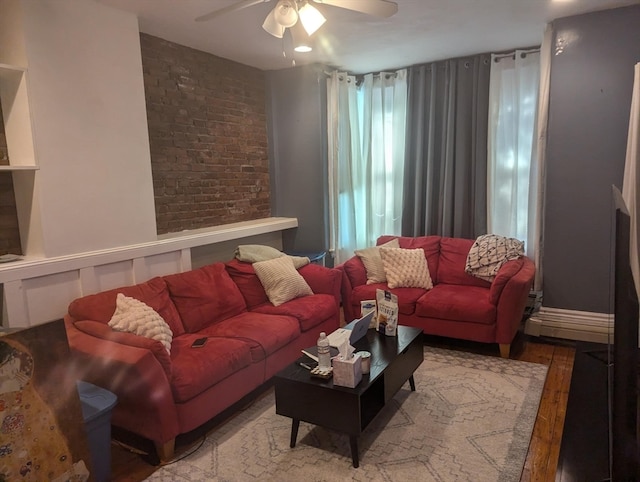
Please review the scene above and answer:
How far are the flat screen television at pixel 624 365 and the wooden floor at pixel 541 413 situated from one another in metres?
1.07

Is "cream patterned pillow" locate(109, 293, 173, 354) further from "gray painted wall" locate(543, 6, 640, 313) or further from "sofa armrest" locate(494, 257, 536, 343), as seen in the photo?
"gray painted wall" locate(543, 6, 640, 313)

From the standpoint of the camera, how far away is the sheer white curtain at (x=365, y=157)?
4879mm

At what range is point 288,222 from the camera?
4859mm

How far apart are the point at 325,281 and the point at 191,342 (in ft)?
4.44

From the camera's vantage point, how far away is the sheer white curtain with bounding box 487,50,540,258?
414 centimetres

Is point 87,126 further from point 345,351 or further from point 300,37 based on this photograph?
point 345,351

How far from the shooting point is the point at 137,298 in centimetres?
293

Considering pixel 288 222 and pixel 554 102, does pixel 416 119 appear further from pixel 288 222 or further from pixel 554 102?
pixel 288 222

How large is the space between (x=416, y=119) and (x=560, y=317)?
2369 millimetres

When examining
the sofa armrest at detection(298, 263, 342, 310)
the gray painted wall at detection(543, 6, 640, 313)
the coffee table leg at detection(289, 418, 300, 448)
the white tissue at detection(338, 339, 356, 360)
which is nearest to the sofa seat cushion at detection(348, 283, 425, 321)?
the sofa armrest at detection(298, 263, 342, 310)

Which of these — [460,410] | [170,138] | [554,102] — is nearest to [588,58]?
[554,102]

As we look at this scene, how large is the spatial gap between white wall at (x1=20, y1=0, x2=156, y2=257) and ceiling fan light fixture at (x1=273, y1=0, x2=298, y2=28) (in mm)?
1395

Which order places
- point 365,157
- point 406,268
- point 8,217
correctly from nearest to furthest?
point 8,217, point 406,268, point 365,157

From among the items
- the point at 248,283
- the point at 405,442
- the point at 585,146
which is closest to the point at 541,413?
the point at 405,442
